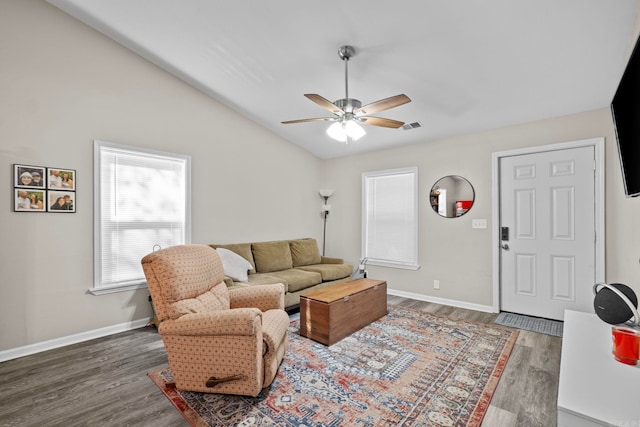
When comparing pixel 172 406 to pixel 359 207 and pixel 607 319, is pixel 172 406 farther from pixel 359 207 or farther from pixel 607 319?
pixel 359 207

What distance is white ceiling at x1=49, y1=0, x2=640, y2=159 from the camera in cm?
229

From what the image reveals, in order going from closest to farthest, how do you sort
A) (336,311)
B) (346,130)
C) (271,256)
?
(346,130) < (336,311) < (271,256)

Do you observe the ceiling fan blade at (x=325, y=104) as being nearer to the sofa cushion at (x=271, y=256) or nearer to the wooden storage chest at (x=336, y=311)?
the wooden storage chest at (x=336, y=311)

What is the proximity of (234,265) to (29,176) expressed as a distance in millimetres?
2153

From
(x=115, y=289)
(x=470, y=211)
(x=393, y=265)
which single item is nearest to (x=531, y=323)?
(x=470, y=211)

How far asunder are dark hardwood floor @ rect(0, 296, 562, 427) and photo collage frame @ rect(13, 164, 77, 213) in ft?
4.58

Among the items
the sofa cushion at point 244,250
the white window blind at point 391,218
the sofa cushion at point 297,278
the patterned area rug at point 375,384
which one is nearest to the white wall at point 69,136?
the sofa cushion at point 244,250

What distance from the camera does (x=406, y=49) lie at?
2713 mm

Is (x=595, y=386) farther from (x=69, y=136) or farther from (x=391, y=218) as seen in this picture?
(x=69, y=136)

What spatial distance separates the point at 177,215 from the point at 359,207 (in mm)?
3016

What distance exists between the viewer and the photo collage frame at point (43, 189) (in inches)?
108

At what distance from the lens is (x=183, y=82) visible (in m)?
3.88

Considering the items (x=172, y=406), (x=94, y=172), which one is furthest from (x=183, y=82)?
(x=172, y=406)

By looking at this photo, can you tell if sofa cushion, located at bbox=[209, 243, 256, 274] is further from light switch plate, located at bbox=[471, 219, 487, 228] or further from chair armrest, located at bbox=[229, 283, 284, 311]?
light switch plate, located at bbox=[471, 219, 487, 228]
